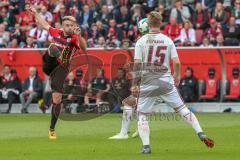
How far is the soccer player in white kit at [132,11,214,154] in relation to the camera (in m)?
13.0

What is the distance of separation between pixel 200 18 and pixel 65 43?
42.2 ft

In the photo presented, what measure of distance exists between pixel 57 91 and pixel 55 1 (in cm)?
1551

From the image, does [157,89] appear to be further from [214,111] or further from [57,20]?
[57,20]

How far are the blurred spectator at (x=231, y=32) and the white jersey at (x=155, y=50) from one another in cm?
1428

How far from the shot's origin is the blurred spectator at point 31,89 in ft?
91.0

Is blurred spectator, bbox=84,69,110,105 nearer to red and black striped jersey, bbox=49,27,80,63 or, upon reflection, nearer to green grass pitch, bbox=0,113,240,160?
green grass pitch, bbox=0,113,240,160

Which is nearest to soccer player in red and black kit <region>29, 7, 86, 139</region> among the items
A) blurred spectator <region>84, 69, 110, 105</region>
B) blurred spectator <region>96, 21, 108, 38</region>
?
blurred spectator <region>84, 69, 110, 105</region>

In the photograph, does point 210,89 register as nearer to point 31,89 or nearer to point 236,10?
point 236,10

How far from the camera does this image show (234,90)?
87.2 feet

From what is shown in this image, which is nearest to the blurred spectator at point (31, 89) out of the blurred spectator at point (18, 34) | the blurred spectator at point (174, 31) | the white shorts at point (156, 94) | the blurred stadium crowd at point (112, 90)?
the blurred stadium crowd at point (112, 90)

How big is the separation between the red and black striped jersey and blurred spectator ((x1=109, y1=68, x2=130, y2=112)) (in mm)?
8451

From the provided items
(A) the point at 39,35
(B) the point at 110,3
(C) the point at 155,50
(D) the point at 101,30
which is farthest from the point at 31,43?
(C) the point at 155,50

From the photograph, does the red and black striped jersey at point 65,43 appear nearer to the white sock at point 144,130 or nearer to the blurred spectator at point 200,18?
the white sock at point 144,130

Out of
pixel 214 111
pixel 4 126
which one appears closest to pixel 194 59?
pixel 214 111
